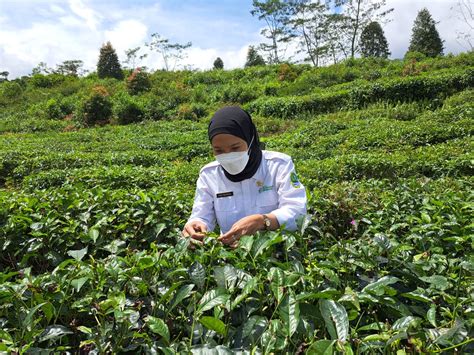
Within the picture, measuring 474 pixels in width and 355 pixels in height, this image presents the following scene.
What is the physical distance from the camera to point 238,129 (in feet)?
5.71

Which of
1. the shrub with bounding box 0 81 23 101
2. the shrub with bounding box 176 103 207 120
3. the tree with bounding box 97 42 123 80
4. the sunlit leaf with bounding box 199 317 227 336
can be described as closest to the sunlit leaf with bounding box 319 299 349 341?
the sunlit leaf with bounding box 199 317 227 336

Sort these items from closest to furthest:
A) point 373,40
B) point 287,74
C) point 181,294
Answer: point 181,294 → point 287,74 → point 373,40

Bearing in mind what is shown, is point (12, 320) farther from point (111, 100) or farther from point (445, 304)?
point (111, 100)

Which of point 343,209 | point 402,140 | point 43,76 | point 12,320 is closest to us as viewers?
point 12,320

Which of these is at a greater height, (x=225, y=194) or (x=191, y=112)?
(x=191, y=112)

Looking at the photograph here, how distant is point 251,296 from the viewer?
0.97m

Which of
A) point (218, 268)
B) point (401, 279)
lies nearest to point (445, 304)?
point (401, 279)

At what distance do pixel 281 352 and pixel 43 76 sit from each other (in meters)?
30.1

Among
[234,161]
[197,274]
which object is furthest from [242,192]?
[197,274]

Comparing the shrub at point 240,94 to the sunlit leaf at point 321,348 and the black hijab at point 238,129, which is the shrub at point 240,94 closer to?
the black hijab at point 238,129

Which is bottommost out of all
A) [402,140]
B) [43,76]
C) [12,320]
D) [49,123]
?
[402,140]

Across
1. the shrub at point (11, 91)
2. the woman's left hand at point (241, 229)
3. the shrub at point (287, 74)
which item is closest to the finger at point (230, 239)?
the woman's left hand at point (241, 229)

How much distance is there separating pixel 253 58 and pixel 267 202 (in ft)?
115

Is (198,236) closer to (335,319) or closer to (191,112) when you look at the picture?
(335,319)
